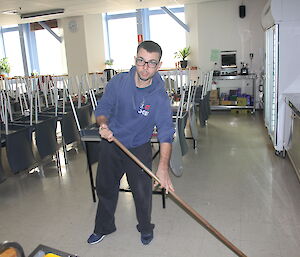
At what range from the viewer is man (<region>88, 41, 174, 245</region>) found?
1.78 metres

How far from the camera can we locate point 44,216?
2.75 m

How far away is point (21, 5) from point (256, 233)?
675 centimetres

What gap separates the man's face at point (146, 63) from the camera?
1.75 meters

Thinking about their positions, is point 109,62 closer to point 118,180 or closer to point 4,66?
point 4,66

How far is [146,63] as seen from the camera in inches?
69.5

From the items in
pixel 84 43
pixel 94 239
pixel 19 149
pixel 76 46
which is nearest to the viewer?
pixel 94 239

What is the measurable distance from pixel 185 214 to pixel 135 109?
1.21 meters

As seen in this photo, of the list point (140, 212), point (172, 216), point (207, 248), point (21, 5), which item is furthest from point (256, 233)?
point (21, 5)

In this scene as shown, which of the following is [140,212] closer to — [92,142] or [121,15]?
[92,142]

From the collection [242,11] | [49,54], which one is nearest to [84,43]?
[49,54]

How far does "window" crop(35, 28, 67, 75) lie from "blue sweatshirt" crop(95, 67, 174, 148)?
903 cm

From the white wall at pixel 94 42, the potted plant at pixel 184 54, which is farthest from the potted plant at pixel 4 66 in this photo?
the potted plant at pixel 184 54

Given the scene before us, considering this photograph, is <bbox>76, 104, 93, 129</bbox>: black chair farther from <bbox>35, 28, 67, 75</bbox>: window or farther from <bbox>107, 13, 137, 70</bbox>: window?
<bbox>35, 28, 67, 75</bbox>: window

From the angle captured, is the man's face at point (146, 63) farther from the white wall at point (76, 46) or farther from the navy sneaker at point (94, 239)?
the white wall at point (76, 46)
